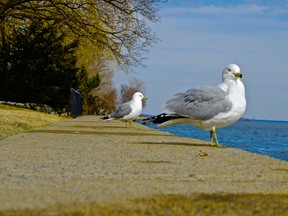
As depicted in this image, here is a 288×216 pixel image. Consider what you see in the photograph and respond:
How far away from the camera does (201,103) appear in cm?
843

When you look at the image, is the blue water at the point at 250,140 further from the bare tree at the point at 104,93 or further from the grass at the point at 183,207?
the bare tree at the point at 104,93

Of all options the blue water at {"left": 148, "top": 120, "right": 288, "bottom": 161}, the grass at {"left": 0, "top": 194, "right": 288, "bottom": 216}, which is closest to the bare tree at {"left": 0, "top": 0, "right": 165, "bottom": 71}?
the blue water at {"left": 148, "top": 120, "right": 288, "bottom": 161}

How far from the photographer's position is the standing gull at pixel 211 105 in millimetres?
8234

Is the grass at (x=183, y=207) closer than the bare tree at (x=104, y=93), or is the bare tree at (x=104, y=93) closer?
the grass at (x=183, y=207)

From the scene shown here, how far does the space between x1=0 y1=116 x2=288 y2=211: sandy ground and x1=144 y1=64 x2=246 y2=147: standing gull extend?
57 cm

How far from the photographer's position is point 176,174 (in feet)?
17.2

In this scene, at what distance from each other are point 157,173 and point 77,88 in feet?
96.8

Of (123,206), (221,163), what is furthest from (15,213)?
(221,163)

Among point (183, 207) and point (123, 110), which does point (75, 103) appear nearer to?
point (123, 110)

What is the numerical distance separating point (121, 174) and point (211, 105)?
3334mm

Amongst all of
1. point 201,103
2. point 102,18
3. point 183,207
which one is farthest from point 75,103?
point 183,207

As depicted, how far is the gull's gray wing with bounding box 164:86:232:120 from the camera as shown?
825 cm

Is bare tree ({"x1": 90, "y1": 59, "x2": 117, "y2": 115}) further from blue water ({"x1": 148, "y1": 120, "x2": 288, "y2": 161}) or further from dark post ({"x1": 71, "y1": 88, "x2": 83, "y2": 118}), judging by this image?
blue water ({"x1": 148, "y1": 120, "x2": 288, "y2": 161})

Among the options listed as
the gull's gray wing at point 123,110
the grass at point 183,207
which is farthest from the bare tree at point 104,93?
the grass at point 183,207
